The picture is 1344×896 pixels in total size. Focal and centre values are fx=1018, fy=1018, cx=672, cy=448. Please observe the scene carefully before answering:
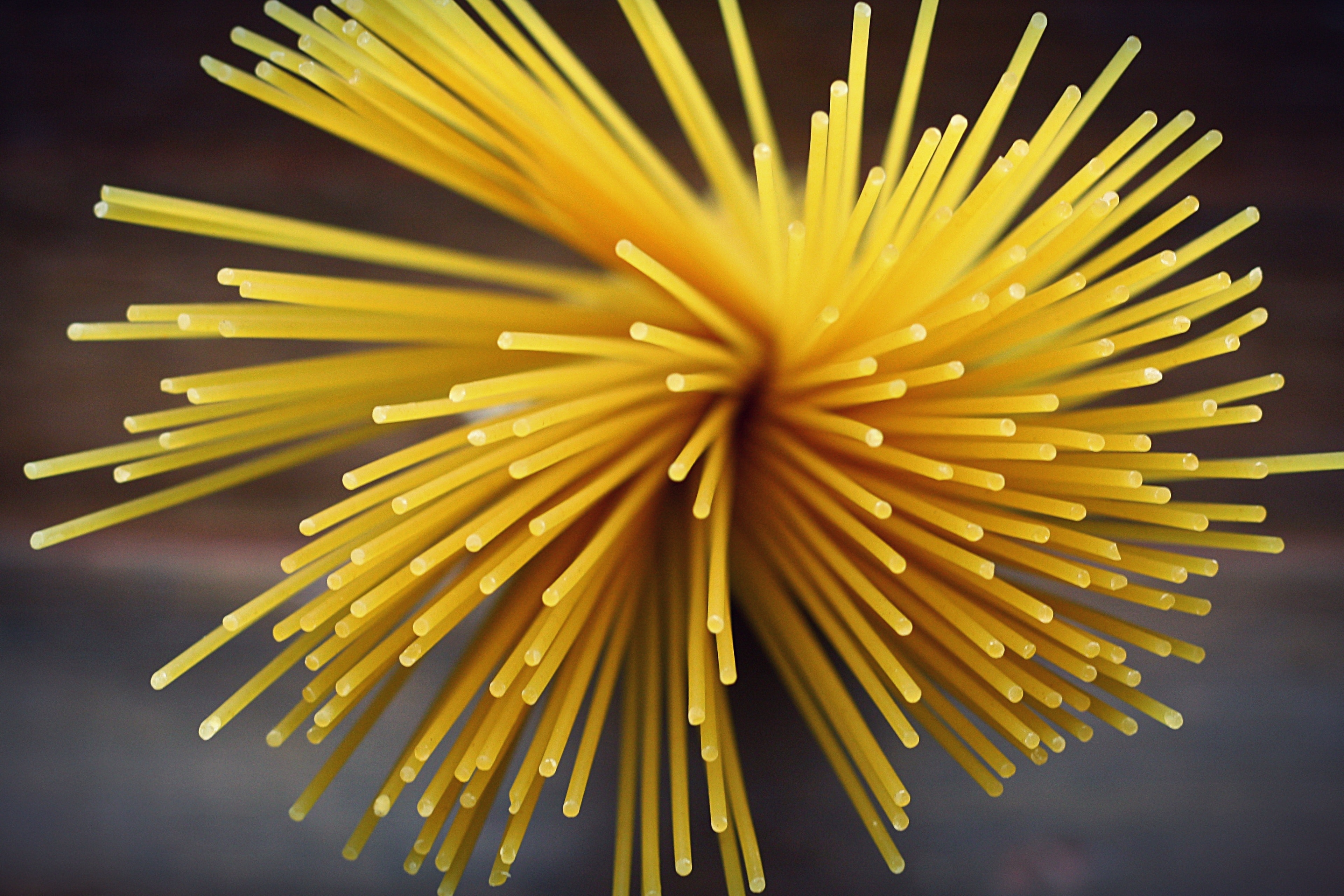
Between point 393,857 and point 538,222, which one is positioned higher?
point 538,222

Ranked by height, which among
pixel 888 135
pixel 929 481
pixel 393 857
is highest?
pixel 888 135

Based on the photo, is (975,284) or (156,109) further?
(156,109)

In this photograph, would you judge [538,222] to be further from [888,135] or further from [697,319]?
[888,135]

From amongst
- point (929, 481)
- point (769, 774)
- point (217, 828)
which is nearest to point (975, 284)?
point (929, 481)
